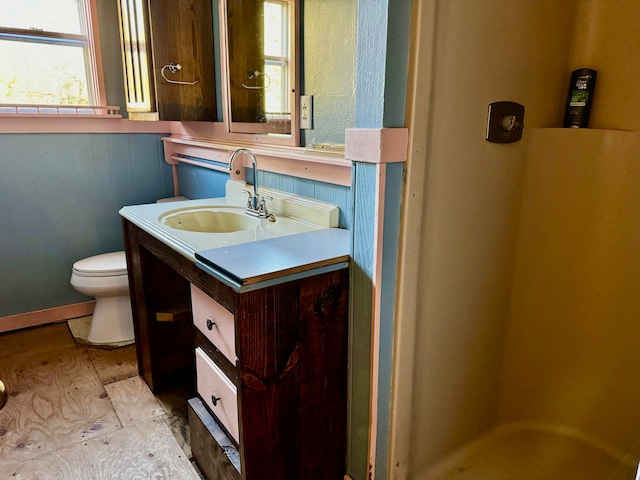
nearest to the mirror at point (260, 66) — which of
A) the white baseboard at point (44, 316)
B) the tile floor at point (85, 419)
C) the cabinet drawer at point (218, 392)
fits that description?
the cabinet drawer at point (218, 392)

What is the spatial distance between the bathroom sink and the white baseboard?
128 cm

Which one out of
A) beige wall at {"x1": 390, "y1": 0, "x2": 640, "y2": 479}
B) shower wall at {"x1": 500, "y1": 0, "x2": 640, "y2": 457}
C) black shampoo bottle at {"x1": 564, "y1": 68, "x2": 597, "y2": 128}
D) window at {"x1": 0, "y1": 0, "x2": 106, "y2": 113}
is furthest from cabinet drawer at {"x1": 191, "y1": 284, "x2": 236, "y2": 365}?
window at {"x1": 0, "y1": 0, "x2": 106, "y2": 113}

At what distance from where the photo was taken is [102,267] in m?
2.17

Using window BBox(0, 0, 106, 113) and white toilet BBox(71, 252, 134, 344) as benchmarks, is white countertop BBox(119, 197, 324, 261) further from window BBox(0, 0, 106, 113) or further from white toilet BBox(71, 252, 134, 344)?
window BBox(0, 0, 106, 113)

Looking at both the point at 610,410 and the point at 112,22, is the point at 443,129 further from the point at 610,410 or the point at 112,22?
the point at 112,22

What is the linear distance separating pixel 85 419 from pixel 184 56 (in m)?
1.55

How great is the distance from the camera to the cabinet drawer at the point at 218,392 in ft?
3.69

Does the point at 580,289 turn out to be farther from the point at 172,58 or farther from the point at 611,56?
the point at 172,58

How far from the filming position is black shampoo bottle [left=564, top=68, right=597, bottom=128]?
1177 millimetres

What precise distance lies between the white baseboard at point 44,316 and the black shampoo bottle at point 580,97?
2.55 metres

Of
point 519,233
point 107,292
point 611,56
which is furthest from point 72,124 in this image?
point 611,56

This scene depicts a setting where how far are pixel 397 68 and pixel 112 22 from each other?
81.9 inches

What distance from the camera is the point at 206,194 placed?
234cm

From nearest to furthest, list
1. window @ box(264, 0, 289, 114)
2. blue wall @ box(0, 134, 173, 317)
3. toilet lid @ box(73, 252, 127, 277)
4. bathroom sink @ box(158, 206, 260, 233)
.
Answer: window @ box(264, 0, 289, 114) → bathroom sink @ box(158, 206, 260, 233) → toilet lid @ box(73, 252, 127, 277) → blue wall @ box(0, 134, 173, 317)
